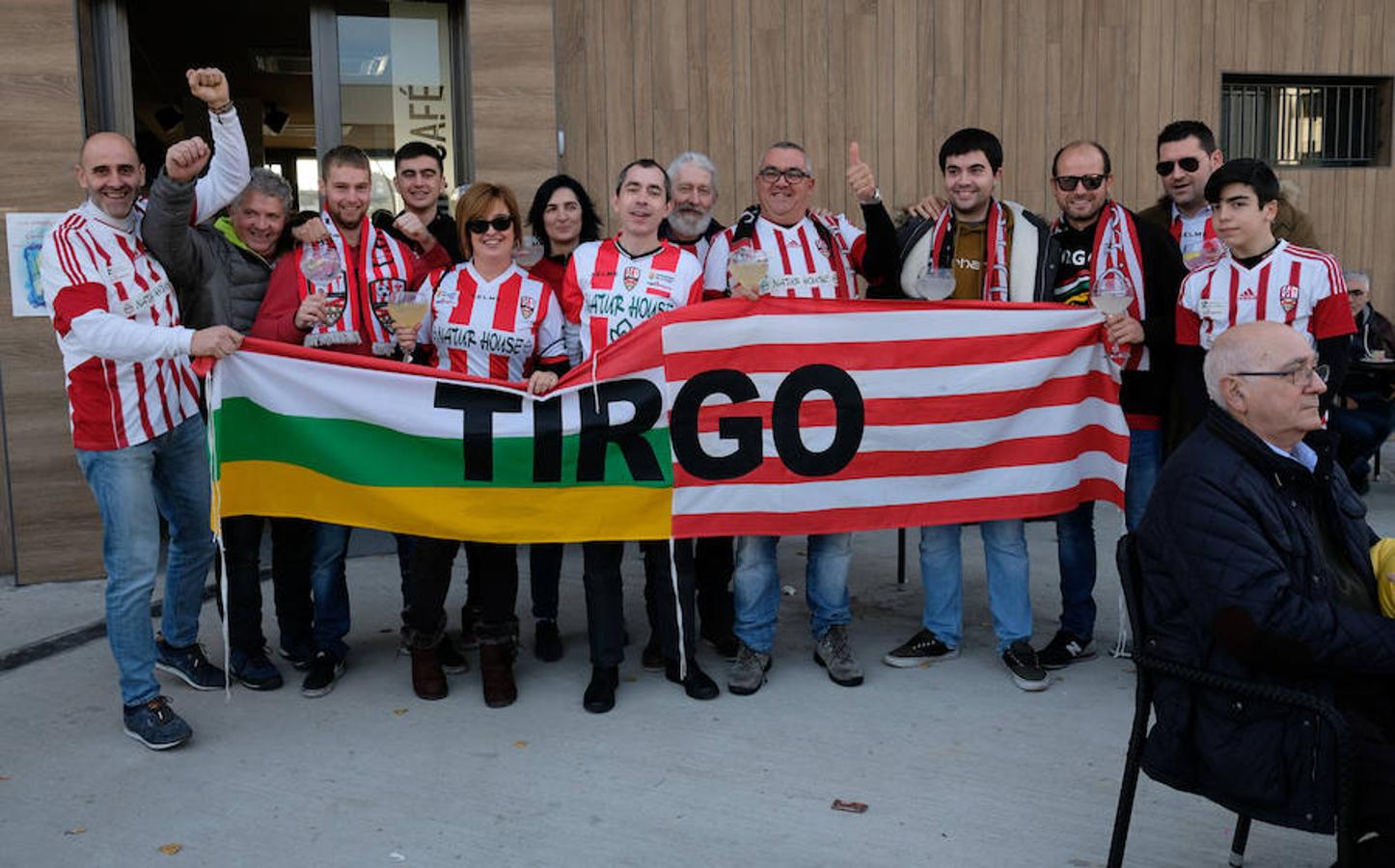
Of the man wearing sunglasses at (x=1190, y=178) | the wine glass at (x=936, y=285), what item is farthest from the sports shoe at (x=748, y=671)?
the man wearing sunglasses at (x=1190, y=178)

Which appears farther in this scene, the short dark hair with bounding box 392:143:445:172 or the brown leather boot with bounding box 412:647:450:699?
the short dark hair with bounding box 392:143:445:172

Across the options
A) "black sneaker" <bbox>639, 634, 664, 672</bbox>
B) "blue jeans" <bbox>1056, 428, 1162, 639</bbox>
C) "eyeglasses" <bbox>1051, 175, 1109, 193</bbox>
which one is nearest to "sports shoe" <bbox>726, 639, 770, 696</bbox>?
"black sneaker" <bbox>639, 634, 664, 672</bbox>

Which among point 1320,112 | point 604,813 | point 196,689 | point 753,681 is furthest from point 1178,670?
point 1320,112

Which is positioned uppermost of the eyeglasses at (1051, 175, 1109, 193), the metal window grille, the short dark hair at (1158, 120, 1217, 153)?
the metal window grille

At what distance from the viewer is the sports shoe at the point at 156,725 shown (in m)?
4.11

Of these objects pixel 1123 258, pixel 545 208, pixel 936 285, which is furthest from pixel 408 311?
pixel 1123 258

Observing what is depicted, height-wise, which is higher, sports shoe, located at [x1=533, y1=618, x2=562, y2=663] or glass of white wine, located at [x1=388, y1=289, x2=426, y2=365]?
glass of white wine, located at [x1=388, y1=289, x2=426, y2=365]

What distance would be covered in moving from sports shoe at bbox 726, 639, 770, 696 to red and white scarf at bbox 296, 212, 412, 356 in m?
1.78

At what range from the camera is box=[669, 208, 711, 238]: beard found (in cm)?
531

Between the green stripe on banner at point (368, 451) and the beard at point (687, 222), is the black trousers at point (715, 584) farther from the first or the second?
the beard at point (687, 222)

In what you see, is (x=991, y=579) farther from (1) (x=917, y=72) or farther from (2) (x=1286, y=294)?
(1) (x=917, y=72)

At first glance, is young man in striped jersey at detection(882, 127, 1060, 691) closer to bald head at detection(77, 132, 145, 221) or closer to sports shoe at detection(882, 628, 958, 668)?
sports shoe at detection(882, 628, 958, 668)

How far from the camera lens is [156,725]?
4.13m

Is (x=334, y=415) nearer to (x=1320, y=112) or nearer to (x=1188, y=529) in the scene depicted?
(x=1188, y=529)
